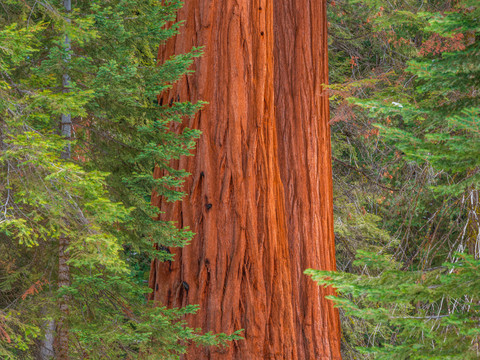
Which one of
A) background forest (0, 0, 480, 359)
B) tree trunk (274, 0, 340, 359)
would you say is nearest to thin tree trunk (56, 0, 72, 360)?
background forest (0, 0, 480, 359)

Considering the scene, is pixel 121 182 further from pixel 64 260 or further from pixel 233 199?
pixel 233 199

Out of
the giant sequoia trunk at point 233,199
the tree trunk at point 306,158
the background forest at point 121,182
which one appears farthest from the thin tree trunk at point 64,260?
the tree trunk at point 306,158

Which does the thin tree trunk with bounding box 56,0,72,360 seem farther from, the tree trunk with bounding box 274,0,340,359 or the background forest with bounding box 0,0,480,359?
the tree trunk with bounding box 274,0,340,359

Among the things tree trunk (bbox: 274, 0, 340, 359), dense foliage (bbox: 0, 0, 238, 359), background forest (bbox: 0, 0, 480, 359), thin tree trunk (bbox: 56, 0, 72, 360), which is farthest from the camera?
tree trunk (bbox: 274, 0, 340, 359)

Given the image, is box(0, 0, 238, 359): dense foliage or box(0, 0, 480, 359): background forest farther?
box(0, 0, 238, 359): dense foliage

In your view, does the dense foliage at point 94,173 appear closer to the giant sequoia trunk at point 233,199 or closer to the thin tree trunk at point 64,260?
the thin tree trunk at point 64,260

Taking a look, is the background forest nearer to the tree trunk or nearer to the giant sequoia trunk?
the giant sequoia trunk

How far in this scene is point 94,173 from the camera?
3.59 m

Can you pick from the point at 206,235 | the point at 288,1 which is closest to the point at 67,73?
the point at 206,235

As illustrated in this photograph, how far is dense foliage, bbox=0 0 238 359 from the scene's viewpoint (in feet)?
11.7

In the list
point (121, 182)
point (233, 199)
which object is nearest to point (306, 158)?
point (233, 199)

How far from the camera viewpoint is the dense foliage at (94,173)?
3.57 metres

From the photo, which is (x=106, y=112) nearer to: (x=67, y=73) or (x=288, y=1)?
(x=67, y=73)

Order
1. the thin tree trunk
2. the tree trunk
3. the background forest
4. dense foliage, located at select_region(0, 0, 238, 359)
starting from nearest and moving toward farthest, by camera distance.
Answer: the background forest < dense foliage, located at select_region(0, 0, 238, 359) < the thin tree trunk < the tree trunk
